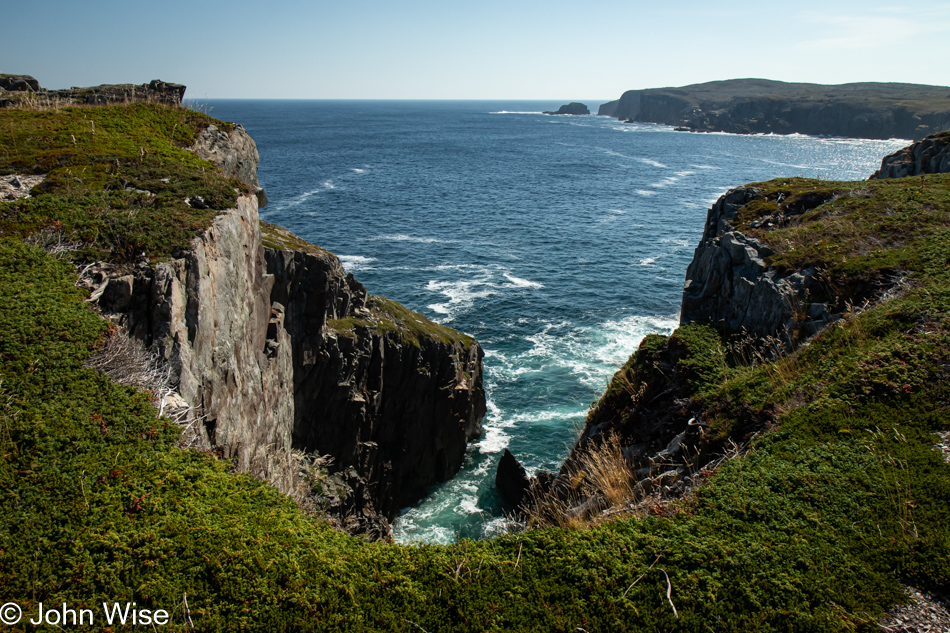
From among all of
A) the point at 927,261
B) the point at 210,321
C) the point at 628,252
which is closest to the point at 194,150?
the point at 210,321

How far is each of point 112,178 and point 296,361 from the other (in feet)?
34.9

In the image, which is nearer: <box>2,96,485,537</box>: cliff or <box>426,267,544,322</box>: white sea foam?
<box>2,96,485,537</box>: cliff

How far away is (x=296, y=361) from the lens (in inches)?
974

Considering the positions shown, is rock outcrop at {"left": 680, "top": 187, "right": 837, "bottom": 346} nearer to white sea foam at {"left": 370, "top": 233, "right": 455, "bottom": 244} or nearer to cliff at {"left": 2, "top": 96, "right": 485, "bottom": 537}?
cliff at {"left": 2, "top": 96, "right": 485, "bottom": 537}

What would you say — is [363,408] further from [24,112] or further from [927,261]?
[927,261]

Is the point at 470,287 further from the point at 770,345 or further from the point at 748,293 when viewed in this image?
the point at 770,345

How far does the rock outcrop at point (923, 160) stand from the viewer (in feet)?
98.9

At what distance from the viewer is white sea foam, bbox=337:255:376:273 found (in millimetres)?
55284

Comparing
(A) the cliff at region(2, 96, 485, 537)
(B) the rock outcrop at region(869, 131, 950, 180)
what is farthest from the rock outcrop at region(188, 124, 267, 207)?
(B) the rock outcrop at region(869, 131, 950, 180)

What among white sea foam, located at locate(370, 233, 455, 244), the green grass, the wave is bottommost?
white sea foam, located at locate(370, 233, 455, 244)

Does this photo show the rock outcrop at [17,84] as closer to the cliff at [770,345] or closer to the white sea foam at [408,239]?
the white sea foam at [408,239]

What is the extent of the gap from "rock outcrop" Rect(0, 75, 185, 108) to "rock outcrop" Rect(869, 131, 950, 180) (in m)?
41.8

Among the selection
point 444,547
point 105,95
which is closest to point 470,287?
point 105,95

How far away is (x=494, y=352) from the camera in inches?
1718
